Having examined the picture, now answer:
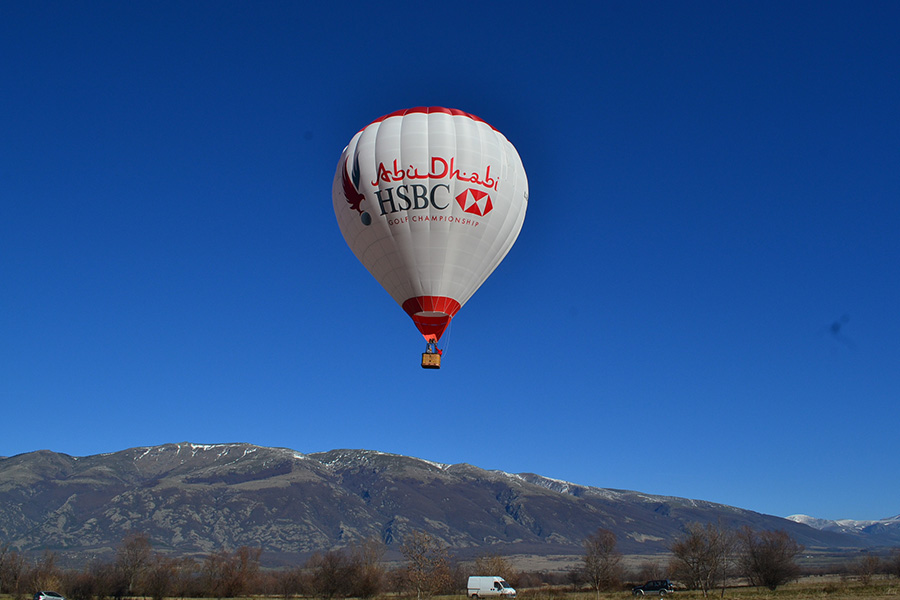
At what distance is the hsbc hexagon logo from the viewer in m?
43.1

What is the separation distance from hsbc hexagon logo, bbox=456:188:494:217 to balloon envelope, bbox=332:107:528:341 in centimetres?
5

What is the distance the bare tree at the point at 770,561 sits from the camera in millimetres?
89375

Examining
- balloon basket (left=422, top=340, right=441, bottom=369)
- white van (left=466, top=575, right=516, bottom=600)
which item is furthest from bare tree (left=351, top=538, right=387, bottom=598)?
balloon basket (left=422, top=340, right=441, bottom=369)

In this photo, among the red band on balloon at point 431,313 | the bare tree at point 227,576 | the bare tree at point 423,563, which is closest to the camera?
the red band on balloon at point 431,313

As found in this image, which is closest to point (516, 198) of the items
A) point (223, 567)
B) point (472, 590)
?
point (472, 590)

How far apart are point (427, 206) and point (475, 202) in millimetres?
2671

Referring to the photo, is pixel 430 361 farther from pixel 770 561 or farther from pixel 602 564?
pixel 602 564

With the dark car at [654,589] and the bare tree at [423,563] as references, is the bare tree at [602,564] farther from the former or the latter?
the bare tree at [423,563]

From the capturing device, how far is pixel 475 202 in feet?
143

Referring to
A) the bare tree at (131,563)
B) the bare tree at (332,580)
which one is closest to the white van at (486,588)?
the bare tree at (332,580)

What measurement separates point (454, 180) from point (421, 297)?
250 inches

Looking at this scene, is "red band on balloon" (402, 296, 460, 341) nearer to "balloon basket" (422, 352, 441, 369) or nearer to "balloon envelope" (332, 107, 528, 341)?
"balloon envelope" (332, 107, 528, 341)

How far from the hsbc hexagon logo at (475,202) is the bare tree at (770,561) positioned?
200 ft

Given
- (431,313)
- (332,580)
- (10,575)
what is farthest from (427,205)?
(10,575)
